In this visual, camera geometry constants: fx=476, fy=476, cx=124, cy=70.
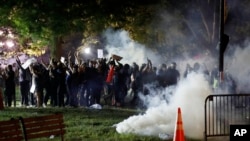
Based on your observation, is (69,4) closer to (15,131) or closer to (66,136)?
(66,136)

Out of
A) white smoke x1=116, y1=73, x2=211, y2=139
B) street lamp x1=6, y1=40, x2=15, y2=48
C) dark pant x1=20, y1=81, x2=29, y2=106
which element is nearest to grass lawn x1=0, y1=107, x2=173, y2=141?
white smoke x1=116, y1=73, x2=211, y2=139

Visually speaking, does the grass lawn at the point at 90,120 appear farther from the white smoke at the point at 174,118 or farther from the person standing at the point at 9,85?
the person standing at the point at 9,85

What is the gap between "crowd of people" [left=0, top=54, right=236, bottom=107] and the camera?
58.9 feet

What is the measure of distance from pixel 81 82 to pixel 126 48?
23.2 metres

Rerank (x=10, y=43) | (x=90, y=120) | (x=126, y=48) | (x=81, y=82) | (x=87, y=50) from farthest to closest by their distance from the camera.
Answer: (x=87, y=50) → (x=126, y=48) → (x=10, y=43) → (x=81, y=82) → (x=90, y=120)

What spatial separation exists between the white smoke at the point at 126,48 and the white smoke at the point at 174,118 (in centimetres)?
2324

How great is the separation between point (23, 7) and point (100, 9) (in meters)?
3.42

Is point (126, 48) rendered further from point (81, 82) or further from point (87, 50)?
point (81, 82)

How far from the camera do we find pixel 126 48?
4141 cm

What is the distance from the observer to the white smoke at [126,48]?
38.3 m

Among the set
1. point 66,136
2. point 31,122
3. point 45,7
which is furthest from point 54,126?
point 45,7

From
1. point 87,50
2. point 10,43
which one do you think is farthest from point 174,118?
point 87,50

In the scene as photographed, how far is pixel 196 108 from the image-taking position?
1284 centimetres

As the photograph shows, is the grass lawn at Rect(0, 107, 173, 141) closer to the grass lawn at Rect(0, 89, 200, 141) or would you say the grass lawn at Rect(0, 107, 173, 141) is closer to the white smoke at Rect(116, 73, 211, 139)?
the grass lawn at Rect(0, 89, 200, 141)
